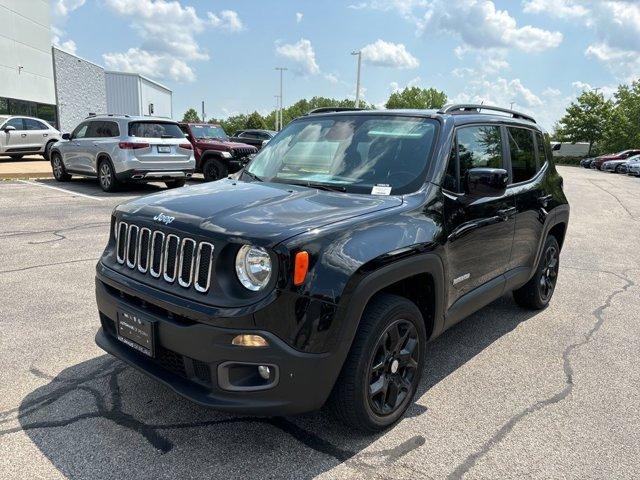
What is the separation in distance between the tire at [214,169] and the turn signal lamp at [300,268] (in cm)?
1271

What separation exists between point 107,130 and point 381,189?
1079cm

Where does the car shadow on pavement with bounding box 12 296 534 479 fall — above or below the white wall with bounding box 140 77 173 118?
below

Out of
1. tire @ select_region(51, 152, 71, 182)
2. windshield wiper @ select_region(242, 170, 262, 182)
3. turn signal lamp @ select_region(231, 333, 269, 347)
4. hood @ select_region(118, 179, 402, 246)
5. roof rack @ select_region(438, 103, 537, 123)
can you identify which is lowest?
tire @ select_region(51, 152, 71, 182)

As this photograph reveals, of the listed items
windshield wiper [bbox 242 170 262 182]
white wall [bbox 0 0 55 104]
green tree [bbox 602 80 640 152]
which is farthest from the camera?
green tree [bbox 602 80 640 152]

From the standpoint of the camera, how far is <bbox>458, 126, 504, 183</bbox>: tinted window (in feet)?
12.2

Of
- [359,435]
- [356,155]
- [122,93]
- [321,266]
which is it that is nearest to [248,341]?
[321,266]

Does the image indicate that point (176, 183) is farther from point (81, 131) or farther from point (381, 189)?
point (381, 189)

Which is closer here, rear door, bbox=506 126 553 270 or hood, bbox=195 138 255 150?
rear door, bbox=506 126 553 270

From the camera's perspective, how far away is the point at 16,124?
61.4 ft

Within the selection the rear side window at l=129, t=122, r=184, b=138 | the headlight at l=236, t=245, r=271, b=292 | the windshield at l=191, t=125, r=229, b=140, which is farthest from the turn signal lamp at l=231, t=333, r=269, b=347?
the windshield at l=191, t=125, r=229, b=140

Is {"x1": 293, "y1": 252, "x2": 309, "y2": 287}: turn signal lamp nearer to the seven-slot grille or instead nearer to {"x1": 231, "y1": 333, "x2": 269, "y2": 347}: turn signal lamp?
{"x1": 231, "y1": 333, "x2": 269, "y2": 347}: turn signal lamp

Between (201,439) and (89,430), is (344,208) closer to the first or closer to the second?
(201,439)

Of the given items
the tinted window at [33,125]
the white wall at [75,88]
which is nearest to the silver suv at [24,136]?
the tinted window at [33,125]

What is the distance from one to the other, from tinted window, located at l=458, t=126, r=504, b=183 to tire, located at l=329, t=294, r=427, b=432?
1197mm
